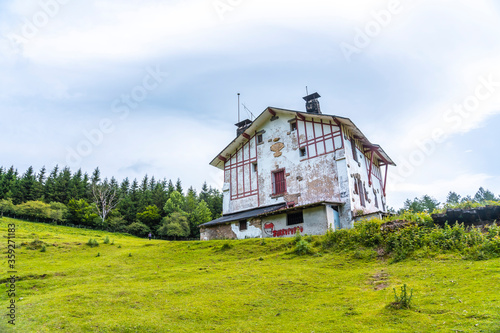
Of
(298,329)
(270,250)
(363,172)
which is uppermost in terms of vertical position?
(363,172)

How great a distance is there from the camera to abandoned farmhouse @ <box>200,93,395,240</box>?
24609 mm

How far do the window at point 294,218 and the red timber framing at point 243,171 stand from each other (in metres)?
6.72

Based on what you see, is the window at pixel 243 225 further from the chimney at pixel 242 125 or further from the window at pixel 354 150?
the chimney at pixel 242 125

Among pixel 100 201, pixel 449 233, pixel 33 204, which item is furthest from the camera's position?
pixel 100 201

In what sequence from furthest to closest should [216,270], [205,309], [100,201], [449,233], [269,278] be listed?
[100,201] < [216,270] < [449,233] < [269,278] < [205,309]

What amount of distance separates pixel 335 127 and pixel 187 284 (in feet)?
63.3

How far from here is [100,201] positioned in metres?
73.9

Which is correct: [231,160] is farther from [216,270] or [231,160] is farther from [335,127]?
[216,270]

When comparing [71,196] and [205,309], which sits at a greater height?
[71,196]

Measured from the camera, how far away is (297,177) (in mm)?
28391

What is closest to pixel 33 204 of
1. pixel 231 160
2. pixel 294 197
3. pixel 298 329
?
pixel 231 160

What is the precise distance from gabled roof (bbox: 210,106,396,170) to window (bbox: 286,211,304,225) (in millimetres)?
8747

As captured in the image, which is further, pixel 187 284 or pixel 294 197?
pixel 294 197

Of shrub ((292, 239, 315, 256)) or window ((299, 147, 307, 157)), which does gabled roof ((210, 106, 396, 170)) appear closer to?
window ((299, 147, 307, 157))
